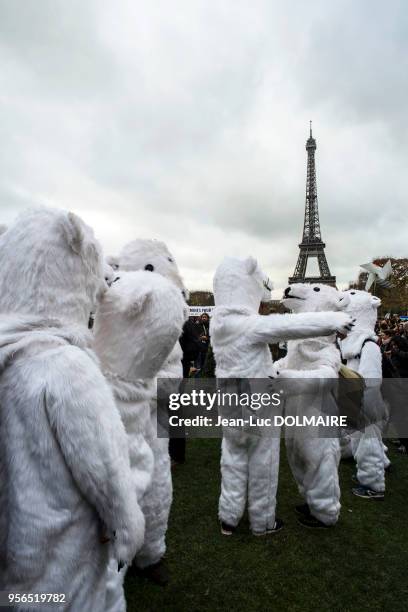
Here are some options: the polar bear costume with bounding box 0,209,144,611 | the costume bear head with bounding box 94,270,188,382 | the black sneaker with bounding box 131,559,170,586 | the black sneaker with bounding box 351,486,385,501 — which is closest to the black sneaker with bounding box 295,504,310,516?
the black sneaker with bounding box 351,486,385,501

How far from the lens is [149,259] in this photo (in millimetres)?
3338

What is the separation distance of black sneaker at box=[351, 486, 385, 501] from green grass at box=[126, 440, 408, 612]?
90 millimetres

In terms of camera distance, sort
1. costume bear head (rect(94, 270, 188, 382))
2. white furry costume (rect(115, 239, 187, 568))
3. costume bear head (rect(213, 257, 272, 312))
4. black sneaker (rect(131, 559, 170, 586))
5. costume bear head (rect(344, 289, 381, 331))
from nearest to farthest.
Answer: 1. costume bear head (rect(94, 270, 188, 382))
2. white furry costume (rect(115, 239, 187, 568))
3. black sneaker (rect(131, 559, 170, 586))
4. costume bear head (rect(213, 257, 272, 312))
5. costume bear head (rect(344, 289, 381, 331))

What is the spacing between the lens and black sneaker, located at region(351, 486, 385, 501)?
438cm

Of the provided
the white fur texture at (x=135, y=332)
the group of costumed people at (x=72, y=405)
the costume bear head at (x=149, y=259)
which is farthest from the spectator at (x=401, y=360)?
the group of costumed people at (x=72, y=405)

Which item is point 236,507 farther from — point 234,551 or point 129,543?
point 129,543

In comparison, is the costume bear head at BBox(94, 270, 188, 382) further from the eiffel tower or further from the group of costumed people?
the eiffel tower

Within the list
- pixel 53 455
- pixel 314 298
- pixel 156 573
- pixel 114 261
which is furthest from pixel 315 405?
pixel 53 455

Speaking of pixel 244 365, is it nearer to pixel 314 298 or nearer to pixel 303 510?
pixel 314 298

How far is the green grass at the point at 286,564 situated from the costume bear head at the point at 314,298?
202cm

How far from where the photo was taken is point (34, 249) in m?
1.36

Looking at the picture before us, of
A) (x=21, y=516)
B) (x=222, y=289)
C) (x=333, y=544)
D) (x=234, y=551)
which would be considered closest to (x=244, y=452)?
(x=234, y=551)

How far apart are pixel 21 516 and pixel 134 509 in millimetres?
332

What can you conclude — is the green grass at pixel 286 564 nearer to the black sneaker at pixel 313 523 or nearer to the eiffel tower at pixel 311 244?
the black sneaker at pixel 313 523
